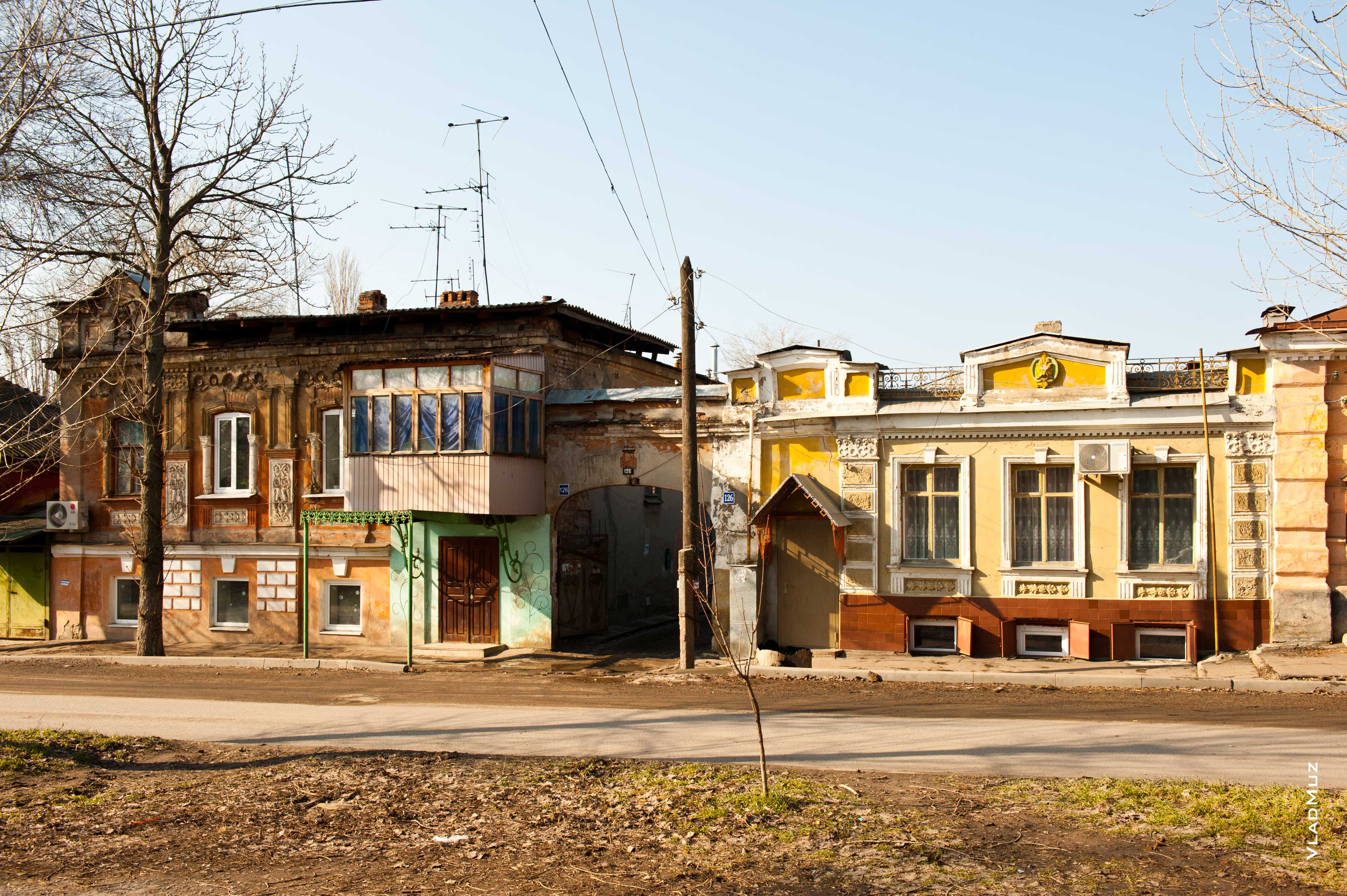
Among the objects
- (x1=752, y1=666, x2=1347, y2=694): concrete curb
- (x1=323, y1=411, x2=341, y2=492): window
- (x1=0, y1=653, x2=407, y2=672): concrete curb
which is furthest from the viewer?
(x1=323, y1=411, x2=341, y2=492): window

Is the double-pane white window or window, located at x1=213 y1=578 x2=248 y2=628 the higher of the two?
the double-pane white window

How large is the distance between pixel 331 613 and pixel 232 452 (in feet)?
14.0

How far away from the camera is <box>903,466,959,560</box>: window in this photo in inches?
679

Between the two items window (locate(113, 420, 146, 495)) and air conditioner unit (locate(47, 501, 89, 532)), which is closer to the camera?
air conditioner unit (locate(47, 501, 89, 532))

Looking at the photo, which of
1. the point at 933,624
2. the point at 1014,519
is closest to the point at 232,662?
the point at 933,624

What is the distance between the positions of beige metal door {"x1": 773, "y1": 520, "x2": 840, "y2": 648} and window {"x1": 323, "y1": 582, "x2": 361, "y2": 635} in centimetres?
910

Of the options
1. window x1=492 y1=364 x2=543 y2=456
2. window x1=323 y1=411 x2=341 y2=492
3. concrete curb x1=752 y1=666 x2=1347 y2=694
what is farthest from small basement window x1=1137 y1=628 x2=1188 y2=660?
window x1=323 y1=411 x2=341 y2=492

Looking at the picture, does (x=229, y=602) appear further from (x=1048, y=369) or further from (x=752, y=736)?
(x=1048, y=369)

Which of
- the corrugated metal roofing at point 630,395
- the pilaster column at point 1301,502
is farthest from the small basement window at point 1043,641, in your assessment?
the corrugated metal roofing at point 630,395

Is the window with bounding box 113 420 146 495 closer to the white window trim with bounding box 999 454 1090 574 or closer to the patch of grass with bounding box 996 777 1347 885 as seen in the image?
the white window trim with bounding box 999 454 1090 574

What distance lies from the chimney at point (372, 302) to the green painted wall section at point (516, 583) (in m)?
5.32

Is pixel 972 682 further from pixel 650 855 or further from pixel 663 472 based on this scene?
pixel 650 855

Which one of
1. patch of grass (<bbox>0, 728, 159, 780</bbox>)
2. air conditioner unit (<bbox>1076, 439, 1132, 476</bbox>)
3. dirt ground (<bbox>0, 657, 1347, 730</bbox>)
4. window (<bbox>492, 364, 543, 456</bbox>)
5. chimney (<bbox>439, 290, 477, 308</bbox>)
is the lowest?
dirt ground (<bbox>0, 657, 1347, 730</bbox>)

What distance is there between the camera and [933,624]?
1728 cm
